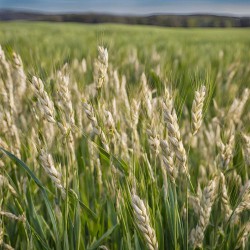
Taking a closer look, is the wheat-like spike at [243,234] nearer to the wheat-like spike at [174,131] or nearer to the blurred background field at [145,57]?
the wheat-like spike at [174,131]

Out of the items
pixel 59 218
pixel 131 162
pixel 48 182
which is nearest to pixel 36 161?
pixel 48 182

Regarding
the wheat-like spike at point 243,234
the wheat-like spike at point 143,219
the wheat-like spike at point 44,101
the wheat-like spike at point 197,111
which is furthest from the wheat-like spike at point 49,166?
the wheat-like spike at point 243,234

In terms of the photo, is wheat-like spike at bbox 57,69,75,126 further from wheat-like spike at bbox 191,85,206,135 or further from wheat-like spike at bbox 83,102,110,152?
wheat-like spike at bbox 191,85,206,135

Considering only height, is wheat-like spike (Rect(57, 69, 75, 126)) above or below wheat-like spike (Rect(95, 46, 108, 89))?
below

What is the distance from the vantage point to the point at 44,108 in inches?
38.5

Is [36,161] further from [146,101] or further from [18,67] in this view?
[146,101]

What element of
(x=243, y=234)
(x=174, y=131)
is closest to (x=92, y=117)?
(x=174, y=131)

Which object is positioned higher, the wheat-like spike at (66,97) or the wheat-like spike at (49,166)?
the wheat-like spike at (66,97)

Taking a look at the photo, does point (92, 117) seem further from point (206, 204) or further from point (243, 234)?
point (243, 234)

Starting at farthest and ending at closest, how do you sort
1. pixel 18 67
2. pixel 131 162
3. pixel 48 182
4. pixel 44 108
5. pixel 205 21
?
pixel 205 21, pixel 48 182, pixel 18 67, pixel 131 162, pixel 44 108

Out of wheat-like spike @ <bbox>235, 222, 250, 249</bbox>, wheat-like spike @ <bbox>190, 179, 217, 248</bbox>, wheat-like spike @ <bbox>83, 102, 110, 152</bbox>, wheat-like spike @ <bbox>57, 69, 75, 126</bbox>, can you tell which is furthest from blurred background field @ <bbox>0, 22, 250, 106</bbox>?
wheat-like spike @ <bbox>235, 222, 250, 249</bbox>

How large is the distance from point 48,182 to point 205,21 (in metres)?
52.2

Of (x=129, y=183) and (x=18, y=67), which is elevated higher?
(x=18, y=67)

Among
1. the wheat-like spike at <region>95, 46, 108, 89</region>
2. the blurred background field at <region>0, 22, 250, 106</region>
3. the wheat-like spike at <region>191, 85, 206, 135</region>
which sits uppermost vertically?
the wheat-like spike at <region>95, 46, 108, 89</region>
